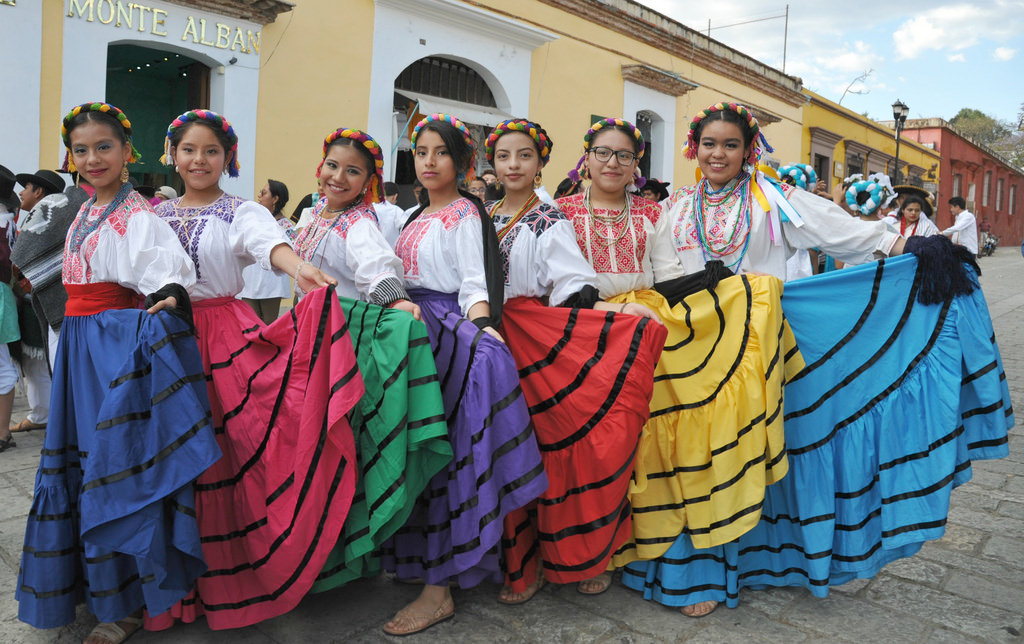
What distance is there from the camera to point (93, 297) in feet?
8.64

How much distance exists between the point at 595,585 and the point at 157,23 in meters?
7.88

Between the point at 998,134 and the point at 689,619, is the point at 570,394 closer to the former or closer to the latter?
the point at 689,619

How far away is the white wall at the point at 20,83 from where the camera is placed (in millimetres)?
7297

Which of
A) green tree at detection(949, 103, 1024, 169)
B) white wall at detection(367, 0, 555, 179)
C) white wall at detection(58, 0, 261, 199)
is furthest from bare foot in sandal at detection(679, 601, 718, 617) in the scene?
green tree at detection(949, 103, 1024, 169)

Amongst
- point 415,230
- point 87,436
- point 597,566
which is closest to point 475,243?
point 415,230

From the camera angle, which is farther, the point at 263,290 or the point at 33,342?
the point at 263,290

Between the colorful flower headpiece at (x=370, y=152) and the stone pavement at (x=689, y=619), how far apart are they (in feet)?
5.00

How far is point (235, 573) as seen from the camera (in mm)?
2541

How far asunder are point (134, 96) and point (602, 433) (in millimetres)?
10242

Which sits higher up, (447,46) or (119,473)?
(447,46)

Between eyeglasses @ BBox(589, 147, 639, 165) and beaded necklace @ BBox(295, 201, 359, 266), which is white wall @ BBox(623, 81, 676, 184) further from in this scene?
beaded necklace @ BBox(295, 201, 359, 266)

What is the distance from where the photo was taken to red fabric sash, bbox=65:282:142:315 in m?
2.63

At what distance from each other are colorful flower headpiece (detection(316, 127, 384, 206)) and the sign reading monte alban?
6.23 meters

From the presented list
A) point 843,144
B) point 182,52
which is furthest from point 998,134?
point 182,52
